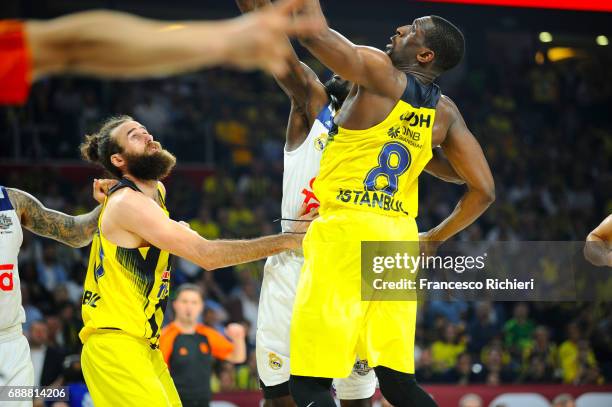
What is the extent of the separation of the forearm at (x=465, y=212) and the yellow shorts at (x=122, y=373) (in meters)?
1.64

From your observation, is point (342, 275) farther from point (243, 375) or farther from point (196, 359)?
point (243, 375)

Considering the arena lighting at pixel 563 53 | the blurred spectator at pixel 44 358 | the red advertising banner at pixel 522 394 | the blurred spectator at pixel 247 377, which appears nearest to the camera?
the blurred spectator at pixel 44 358

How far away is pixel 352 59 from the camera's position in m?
3.93

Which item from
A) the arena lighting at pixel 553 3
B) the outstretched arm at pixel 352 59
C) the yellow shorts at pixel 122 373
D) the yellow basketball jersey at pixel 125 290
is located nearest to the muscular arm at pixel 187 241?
the yellow basketball jersey at pixel 125 290

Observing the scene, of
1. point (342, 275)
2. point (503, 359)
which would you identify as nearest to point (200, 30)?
point (342, 275)

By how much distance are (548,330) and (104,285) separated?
7.94 m

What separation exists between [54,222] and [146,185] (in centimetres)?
92

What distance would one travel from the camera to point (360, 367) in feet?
16.8

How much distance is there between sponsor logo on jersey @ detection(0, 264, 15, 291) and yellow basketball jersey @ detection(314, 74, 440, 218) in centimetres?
206

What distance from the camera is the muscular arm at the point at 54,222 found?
543cm

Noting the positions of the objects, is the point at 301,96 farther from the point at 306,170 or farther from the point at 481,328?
the point at 481,328

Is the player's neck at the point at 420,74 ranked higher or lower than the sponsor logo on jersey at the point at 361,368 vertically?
higher

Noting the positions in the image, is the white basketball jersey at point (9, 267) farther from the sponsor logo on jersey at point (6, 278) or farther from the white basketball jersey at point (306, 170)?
the white basketball jersey at point (306, 170)

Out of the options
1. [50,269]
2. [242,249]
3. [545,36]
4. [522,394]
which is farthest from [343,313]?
[545,36]
